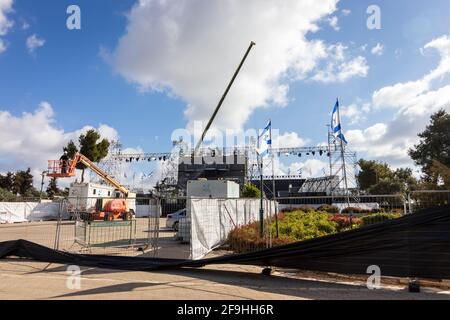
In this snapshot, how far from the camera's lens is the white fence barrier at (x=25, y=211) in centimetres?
3284

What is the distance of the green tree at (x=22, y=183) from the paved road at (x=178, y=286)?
70007mm

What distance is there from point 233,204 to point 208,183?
3693 mm

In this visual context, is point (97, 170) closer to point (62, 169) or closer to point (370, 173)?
point (62, 169)

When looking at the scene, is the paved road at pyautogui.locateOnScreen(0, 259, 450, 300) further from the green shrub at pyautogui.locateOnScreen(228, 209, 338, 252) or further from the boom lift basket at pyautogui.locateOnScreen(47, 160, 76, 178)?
the boom lift basket at pyautogui.locateOnScreen(47, 160, 76, 178)

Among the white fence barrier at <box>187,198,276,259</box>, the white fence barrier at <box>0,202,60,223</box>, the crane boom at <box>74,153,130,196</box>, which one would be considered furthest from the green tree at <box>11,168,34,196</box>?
the white fence barrier at <box>187,198,276,259</box>

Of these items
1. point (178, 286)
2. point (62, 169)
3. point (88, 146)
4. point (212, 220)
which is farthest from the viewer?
point (88, 146)

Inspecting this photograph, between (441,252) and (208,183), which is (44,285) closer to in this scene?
(441,252)

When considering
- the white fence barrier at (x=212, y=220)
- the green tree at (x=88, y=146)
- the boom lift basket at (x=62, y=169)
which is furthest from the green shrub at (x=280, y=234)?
the green tree at (x=88, y=146)

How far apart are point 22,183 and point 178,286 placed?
75.3 m

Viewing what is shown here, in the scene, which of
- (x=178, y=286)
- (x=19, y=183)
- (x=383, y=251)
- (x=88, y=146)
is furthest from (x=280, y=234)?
(x=19, y=183)

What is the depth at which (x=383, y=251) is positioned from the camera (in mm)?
6844

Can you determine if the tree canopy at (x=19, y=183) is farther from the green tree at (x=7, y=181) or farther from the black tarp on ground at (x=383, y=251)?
the black tarp on ground at (x=383, y=251)

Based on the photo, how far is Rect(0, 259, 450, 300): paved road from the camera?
6.36m
